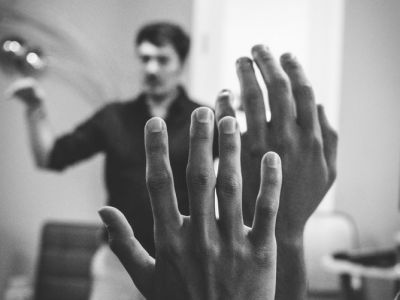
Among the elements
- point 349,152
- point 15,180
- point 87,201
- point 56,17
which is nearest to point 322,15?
point 349,152

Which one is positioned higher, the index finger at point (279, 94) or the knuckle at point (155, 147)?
the index finger at point (279, 94)

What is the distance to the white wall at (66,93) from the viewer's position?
292cm

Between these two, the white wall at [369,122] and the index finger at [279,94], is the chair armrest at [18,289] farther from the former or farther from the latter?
the index finger at [279,94]

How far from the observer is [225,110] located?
46 cm

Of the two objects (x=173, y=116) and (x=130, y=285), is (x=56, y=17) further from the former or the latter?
(x=130, y=285)

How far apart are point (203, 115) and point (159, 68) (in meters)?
1.53

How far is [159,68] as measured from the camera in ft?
5.98

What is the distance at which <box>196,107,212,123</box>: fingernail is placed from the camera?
32 centimetres

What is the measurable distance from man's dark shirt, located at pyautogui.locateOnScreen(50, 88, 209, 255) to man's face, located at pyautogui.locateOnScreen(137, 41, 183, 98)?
0.06m

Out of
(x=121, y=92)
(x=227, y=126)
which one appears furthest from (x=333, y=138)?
(x=121, y=92)

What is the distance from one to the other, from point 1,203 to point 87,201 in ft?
1.49

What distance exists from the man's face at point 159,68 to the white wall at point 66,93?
3.62ft

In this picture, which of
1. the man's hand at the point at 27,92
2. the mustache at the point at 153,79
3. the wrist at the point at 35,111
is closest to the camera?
the man's hand at the point at 27,92

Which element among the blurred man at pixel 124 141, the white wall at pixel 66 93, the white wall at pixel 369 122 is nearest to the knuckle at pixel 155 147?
the blurred man at pixel 124 141
